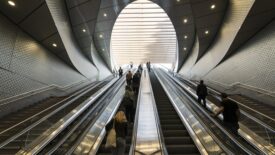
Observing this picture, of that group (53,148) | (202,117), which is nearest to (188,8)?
(202,117)

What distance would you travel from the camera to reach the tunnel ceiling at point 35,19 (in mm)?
10266

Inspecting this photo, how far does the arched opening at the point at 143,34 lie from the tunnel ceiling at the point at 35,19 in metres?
14.5

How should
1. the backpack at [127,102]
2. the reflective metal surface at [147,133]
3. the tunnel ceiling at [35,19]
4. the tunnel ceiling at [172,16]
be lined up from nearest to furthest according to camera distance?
1. the reflective metal surface at [147,133]
2. the backpack at [127,102]
3. the tunnel ceiling at [35,19]
4. the tunnel ceiling at [172,16]

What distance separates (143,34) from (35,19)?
84.0 ft

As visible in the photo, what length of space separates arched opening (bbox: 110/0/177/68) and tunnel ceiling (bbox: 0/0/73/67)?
14.5 m

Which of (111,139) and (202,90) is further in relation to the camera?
(202,90)

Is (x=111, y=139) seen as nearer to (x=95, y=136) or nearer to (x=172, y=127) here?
(x=95, y=136)

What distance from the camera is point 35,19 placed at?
11469 mm

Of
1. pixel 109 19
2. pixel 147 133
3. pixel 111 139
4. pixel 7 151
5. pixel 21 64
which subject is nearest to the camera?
pixel 7 151

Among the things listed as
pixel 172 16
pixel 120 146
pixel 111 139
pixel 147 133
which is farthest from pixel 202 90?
pixel 172 16

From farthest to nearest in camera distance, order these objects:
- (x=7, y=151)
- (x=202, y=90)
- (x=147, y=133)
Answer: (x=202, y=90) < (x=147, y=133) < (x=7, y=151)

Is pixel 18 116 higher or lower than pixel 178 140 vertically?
higher

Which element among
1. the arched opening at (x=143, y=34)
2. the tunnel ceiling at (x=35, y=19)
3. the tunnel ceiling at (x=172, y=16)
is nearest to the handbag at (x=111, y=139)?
the tunnel ceiling at (x=35, y=19)

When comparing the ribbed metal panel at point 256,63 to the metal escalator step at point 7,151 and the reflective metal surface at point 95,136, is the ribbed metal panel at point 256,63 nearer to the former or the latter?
the reflective metal surface at point 95,136
